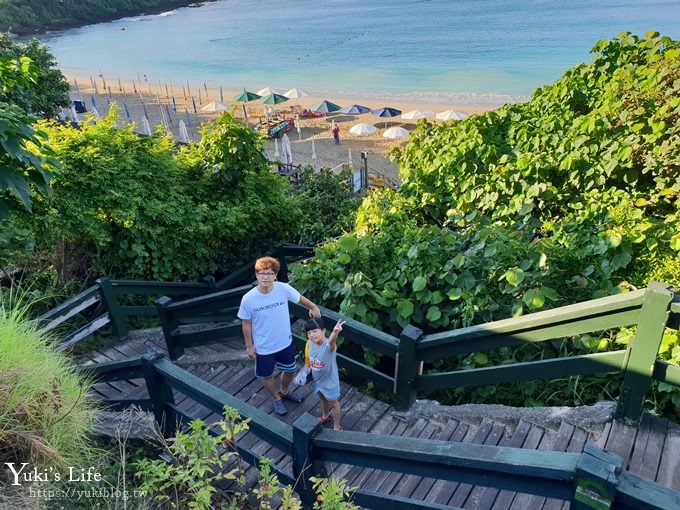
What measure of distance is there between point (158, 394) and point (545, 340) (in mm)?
2540

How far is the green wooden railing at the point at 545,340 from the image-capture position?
266 cm

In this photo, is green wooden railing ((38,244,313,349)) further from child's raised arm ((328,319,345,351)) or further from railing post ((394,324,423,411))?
Answer: railing post ((394,324,423,411))

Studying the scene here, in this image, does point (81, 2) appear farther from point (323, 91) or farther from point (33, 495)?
point (33, 495)

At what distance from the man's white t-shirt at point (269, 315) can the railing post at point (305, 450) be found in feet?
4.95

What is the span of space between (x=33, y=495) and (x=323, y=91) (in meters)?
40.4

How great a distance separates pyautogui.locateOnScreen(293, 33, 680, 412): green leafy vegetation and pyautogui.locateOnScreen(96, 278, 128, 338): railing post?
6.95 ft

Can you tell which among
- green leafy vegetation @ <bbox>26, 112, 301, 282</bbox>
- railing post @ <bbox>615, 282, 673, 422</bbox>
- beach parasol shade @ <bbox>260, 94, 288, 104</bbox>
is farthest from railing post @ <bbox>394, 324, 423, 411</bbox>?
beach parasol shade @ <bbox>260, 94, 288, 104</bbox>

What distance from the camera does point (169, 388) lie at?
3354 mm

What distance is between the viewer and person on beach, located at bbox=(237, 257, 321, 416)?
12.8ft

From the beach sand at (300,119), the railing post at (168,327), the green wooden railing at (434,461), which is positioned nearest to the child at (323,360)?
the green wooden railing at (434,461)

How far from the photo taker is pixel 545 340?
3213 mm

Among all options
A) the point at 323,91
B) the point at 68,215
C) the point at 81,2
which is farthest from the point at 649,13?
the point at 81,2

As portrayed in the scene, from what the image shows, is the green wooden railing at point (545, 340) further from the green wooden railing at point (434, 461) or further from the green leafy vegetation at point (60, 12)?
the green leafy vegetation at point (60, 12)

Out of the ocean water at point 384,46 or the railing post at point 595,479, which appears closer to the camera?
the railing post at point 595,479
